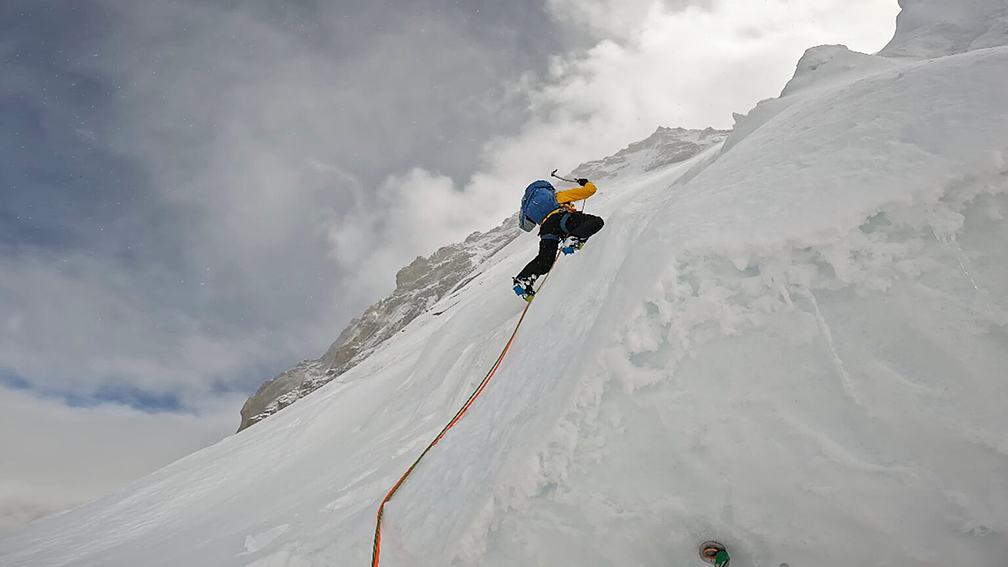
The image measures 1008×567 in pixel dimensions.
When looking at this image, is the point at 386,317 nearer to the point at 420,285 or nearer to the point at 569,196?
the point at 420,285

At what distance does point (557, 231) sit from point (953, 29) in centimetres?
968

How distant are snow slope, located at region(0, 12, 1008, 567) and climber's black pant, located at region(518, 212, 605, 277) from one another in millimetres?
3097

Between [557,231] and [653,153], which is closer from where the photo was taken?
[557,231]

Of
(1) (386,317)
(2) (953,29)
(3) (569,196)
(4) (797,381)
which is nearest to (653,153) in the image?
(1) (386,317)

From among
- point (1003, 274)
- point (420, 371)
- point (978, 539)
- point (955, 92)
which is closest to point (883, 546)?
point (978, 539)

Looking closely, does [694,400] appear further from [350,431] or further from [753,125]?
[350,431]

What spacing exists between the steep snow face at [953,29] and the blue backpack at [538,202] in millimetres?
8319

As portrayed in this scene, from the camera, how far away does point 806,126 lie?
11.8 feet

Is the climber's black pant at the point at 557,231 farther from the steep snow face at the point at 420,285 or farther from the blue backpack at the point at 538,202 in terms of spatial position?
the steep snow face at the point at 420,285

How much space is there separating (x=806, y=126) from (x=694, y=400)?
2.43m

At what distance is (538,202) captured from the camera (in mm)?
7223

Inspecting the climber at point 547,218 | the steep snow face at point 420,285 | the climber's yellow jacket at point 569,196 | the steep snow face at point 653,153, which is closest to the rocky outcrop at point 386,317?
the steep snow face at point 420,285

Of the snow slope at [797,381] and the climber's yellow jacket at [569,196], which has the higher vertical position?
the climber's yellow jacket at [569,196]

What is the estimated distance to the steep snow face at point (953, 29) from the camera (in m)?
9.23
